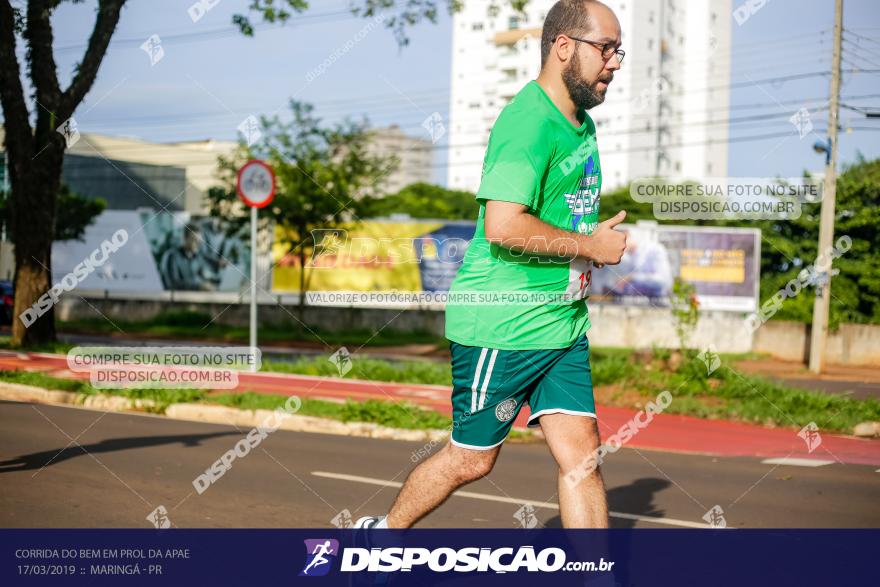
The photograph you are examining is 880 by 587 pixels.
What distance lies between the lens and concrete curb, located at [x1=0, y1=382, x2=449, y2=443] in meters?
9.34

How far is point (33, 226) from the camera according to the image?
650 inches

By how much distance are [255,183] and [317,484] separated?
770 centimetres

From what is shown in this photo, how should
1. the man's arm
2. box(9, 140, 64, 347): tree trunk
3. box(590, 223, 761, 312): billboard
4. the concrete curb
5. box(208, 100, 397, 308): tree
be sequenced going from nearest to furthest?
the man's arm → the concrete curb → box(9, 140, 64, 347): tree trunk → box(208, 100, 397, 308): tree → box(590, 223, 761, 312): billboard

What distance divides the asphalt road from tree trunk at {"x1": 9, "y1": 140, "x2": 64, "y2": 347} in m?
7.94

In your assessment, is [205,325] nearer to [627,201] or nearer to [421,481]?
[421,481]

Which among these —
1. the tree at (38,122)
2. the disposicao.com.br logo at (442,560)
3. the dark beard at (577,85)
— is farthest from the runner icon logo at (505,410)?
the tree at (38,122)

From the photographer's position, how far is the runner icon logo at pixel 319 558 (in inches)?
152

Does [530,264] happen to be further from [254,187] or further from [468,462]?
[254,187]

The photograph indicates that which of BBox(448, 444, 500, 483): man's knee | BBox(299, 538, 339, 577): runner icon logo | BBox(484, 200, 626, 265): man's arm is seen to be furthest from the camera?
A: BBox(299, 538, 339, 577): runner icon logo

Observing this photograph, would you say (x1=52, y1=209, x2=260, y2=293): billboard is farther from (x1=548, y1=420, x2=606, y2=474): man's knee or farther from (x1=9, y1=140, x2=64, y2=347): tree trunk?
(x1=548, y1=420, x2=606, y2=474): man's knee

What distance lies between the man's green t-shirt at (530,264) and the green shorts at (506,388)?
44mm

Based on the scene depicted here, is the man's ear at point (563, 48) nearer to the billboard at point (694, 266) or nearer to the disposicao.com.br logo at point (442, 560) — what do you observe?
the disposicao.com.br logo at point (442, 560)

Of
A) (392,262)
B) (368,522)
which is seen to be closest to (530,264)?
(368,522)

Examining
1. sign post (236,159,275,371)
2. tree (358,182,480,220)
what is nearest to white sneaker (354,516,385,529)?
sign post (236,159,275,371)
